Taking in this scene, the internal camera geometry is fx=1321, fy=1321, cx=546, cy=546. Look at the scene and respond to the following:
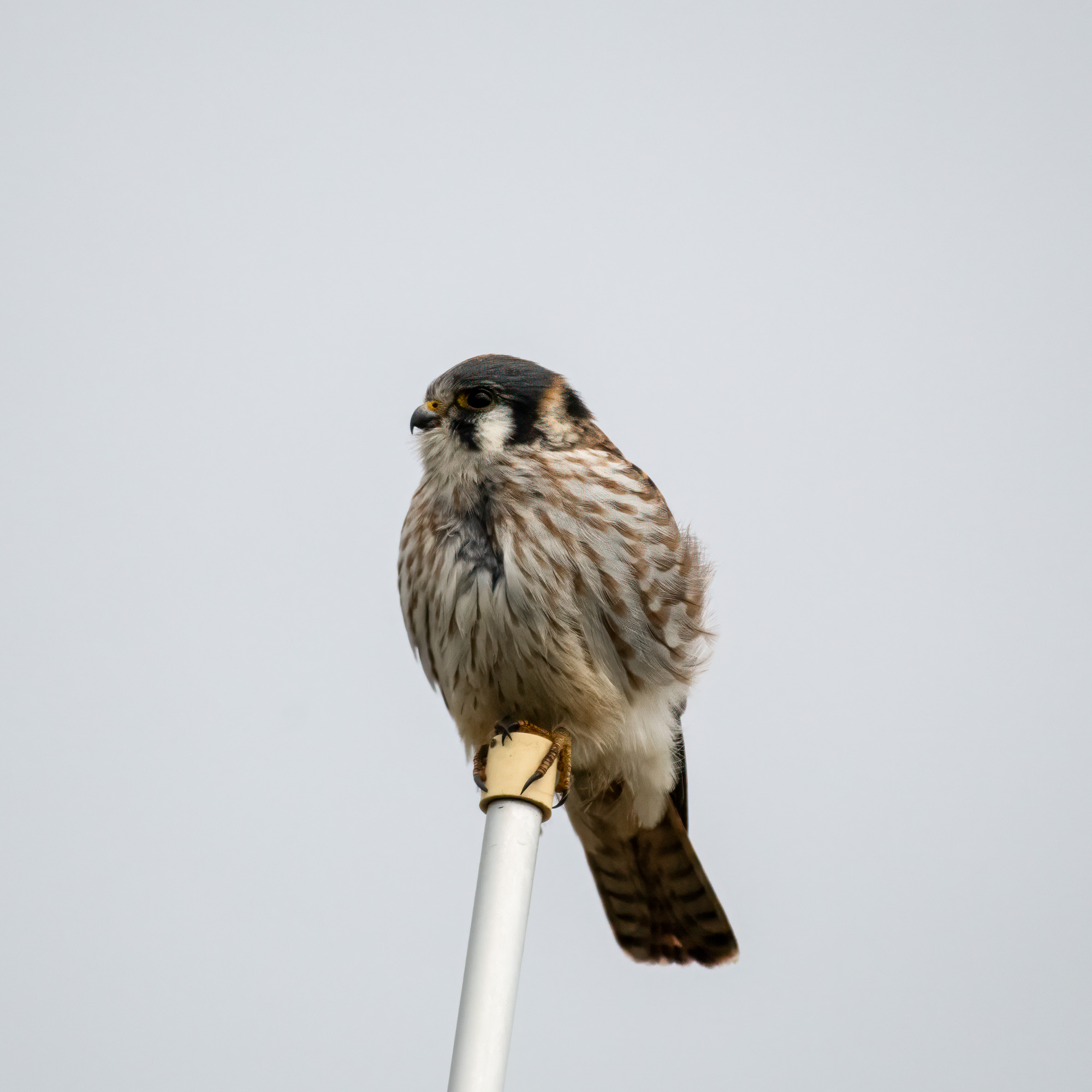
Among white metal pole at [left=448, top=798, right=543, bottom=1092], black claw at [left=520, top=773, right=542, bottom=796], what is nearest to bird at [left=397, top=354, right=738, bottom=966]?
black claw at [left=520, top=773, right=542, bottom=796]

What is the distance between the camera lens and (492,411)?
3967mm

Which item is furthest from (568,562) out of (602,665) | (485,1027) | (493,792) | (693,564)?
(485,1027)

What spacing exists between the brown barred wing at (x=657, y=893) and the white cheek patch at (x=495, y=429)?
4.56ft

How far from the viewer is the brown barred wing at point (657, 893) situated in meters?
4.59

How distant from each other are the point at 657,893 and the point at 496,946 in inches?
95.2

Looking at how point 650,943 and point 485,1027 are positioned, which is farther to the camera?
point 650,943

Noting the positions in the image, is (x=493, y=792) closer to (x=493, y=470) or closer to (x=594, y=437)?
(x=493, y=470)

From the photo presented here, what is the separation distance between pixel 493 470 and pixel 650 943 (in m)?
1.92

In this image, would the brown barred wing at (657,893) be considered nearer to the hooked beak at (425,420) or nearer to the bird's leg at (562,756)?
the bird's leg at (562,756)

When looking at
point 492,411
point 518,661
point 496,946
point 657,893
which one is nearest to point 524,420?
point 492,411

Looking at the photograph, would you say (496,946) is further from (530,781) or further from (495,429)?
(495,429)

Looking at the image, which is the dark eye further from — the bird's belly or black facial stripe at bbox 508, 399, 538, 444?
the bird's belly

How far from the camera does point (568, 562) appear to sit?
143 inches

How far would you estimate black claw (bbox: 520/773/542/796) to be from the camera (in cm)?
268
